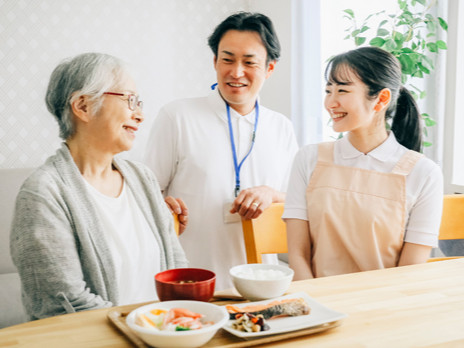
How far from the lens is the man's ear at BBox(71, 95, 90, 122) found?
154 cm

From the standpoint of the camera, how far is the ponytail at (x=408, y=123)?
6.44 ft

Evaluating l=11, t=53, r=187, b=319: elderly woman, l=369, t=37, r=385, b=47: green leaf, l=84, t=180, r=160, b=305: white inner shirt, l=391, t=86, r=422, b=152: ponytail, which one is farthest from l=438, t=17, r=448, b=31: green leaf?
l=84, t=180, r=160, b=305: white inner shirt

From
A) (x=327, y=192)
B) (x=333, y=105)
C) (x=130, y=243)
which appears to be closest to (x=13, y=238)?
(x=130, y=243)

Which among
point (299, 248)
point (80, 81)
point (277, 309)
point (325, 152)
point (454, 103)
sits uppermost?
point (80, 81)

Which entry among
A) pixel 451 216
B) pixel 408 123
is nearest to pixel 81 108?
pixel 408 123

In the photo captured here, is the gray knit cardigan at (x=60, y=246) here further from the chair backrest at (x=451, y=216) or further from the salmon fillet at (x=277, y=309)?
the chair backrest at (x=451, y=216)

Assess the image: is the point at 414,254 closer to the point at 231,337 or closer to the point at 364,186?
the point at 364,186

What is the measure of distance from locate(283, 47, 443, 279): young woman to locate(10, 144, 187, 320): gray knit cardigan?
0.73m

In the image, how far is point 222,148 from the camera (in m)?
2.35

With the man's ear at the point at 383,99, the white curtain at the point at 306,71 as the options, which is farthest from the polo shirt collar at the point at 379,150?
the white curtain at the point at 306,71

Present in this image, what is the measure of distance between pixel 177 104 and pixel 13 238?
1.20 meters

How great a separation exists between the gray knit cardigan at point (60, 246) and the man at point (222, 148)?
80cm

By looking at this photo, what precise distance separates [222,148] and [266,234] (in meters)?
0.64

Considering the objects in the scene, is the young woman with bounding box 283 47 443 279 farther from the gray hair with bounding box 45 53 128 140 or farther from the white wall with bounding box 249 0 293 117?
the white wall with bounding box 249 0 293 117
